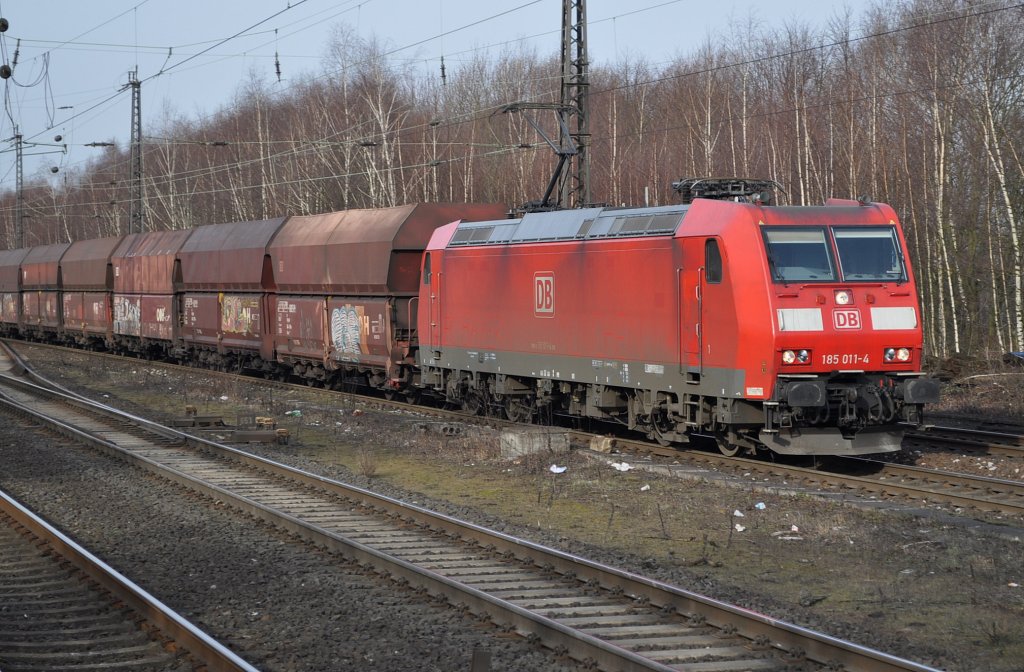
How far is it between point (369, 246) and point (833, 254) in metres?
12.0

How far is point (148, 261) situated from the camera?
3694 centimetres

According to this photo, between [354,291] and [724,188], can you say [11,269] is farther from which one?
[724,188]

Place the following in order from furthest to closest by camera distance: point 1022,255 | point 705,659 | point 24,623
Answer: point 1022,255 → point 24,623 → point 705,659

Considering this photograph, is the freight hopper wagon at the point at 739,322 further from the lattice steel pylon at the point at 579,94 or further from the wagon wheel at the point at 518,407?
the lattice steel pylon at the point at 579,94

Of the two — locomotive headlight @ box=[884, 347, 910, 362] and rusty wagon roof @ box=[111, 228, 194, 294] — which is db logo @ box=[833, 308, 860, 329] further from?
rusty wagon roof @ box=[111, 228, 194, 294]

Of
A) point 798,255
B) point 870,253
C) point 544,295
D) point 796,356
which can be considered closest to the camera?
point 796,356

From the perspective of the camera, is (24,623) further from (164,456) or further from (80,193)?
(80,193)

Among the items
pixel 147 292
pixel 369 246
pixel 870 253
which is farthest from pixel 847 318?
pixel 147 292

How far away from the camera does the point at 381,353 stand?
2348 cm

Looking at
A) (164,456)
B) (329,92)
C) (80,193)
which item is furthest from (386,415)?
(80,193)

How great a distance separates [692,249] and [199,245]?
22225 millimetres

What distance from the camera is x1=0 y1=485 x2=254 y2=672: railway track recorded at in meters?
7.32

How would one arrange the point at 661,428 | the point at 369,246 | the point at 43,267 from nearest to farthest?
the point at 661,428 < the point at 369,246 < the point at 43,267

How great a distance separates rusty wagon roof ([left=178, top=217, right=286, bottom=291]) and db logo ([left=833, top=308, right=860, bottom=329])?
1845cm
